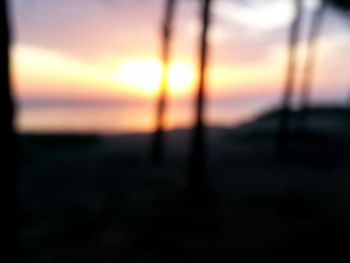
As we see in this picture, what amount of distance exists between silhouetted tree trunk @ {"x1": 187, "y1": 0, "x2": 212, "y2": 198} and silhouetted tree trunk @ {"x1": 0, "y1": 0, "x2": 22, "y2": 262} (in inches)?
279

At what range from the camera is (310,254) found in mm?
7188

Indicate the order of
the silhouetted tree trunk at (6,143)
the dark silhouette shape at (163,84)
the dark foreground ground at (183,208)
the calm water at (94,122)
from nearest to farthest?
the silhouetted tree trunk at (6,143), the dark foreground ground at (183,208), the dark silhouette shape at (163,84), the calm water at (94,122)

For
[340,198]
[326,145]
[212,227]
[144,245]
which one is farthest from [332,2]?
[144,245]

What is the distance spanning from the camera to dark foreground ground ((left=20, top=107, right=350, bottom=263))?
784 centimetres

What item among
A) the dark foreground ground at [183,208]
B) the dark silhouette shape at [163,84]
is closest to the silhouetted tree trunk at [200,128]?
the dark foreground ground at [183,208]

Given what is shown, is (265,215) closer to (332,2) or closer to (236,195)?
(236,195)

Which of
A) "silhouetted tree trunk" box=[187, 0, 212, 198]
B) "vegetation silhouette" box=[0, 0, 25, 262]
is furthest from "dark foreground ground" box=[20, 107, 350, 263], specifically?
"vegetation silhouette" box=[0, 0, 25, 262]

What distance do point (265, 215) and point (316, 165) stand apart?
26.5 ft

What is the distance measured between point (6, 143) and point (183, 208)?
6.46 m

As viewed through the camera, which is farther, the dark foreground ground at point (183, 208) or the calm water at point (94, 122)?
the calm water at point (94, 122)

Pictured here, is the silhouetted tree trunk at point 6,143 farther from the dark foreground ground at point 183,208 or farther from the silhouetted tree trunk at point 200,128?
the silhouetted tree trunk at point 200,128

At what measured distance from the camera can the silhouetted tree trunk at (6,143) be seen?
16.7ft

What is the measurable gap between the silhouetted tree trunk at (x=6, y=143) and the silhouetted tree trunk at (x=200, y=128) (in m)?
7.08

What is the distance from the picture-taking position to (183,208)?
10.8 meters
